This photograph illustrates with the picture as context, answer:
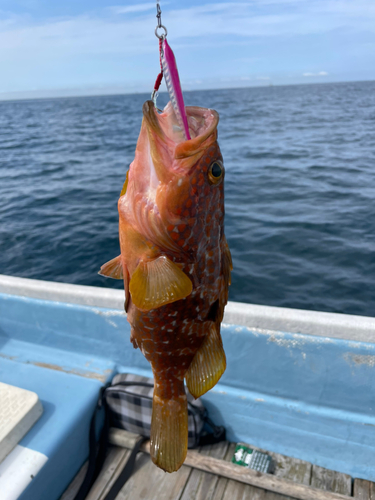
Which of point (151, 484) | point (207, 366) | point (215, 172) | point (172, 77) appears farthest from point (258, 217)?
point (172, 77)

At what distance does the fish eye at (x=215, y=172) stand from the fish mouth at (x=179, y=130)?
0.29ft

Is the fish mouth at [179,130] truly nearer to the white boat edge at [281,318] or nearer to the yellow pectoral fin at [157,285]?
the yellow pectoral fin at [157,285]

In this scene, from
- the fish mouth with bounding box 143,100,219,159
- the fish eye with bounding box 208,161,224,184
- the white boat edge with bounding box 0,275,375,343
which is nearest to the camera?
the fish mouth with bounding box 143,100,219,159

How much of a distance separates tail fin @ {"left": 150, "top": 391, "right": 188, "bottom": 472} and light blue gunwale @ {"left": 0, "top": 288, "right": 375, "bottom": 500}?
70.6 inches

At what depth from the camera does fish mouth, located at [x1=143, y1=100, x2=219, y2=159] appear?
50.5 inches

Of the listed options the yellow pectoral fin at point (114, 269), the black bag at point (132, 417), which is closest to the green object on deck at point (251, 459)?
the black bag at point (132, 417)

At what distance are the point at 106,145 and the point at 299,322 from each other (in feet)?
74.8

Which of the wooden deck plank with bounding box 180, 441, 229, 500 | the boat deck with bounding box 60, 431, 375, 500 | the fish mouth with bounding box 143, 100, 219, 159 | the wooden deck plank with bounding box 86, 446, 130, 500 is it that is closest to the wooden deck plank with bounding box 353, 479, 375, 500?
the boat deck with bounding box 60, 431, 375, 500

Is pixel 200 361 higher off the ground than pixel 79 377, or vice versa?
pixel 200 361

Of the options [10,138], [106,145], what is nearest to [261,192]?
[106,145]

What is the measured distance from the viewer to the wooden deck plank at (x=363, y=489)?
3.12 metres

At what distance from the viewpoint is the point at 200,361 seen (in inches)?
66.2

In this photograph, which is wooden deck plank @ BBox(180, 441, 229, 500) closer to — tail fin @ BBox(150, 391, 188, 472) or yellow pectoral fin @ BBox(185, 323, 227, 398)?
tail fin @ BBox(150, 391, 188, 472)

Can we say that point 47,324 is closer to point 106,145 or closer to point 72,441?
point 72,441
